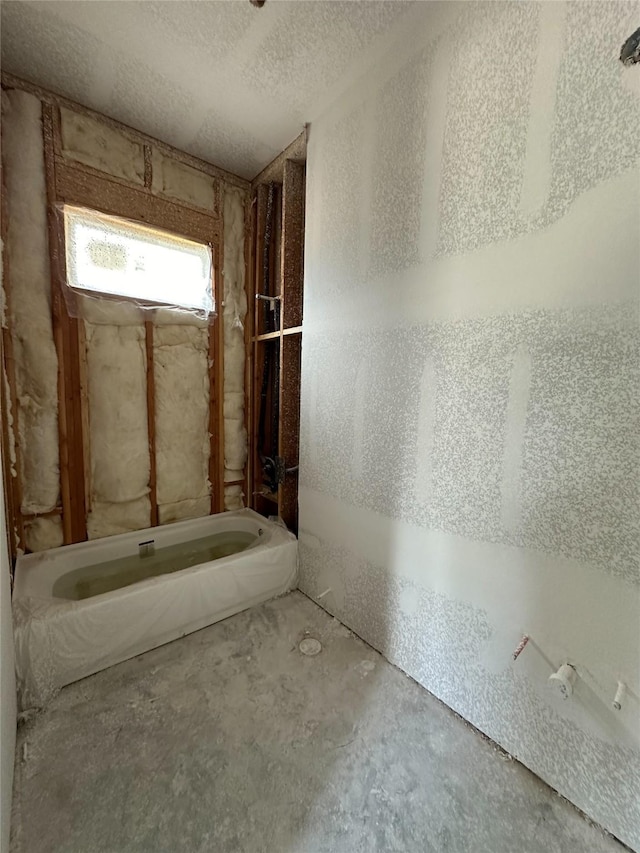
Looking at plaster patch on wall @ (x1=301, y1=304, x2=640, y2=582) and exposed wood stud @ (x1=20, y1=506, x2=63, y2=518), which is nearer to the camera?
plaster patch on wall @ (x1=301, y1=304, x2=640, y2=582)

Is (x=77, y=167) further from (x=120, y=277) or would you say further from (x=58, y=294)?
(x=58, y=294)

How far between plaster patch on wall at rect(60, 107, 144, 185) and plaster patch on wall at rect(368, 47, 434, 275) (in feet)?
5.10

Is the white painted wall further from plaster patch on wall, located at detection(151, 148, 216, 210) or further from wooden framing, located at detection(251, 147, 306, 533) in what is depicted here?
plaster patch on wall, located at detection(151, 148, 216, 210)

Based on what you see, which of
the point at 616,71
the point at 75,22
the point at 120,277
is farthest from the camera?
the point at 120,277

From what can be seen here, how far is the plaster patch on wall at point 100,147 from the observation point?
1.91m

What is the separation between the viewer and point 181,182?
7.53 ft

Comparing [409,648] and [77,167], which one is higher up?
[77,167]

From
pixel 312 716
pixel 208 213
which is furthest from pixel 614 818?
pixel 208 213

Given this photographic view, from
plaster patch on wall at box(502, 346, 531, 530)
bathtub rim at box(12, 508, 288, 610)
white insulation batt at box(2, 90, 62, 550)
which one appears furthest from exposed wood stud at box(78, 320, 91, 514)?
plaster patch on wall at box(502, 346, 531, 530)

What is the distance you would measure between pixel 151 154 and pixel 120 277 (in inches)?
32.5

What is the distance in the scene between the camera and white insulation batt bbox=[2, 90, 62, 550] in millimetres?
1777

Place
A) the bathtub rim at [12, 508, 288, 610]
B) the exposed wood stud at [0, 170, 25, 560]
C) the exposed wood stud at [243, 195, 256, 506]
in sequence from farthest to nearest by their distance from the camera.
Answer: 1. the exposed wood stud at [243, 195, 256, 506]
2. the exposed wood stud at [0, 170, 25, 560]
3. the bathtub rim at [12, 508, 288, 610]

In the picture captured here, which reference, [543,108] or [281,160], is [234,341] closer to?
[281,160]

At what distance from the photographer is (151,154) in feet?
7.11
